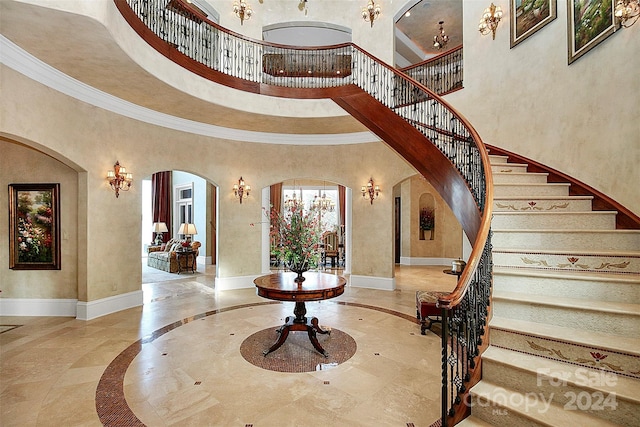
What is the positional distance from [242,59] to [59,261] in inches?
215

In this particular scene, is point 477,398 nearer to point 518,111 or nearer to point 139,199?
point 518,111

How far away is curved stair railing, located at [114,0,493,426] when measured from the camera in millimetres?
2291

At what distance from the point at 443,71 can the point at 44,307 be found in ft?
30.7

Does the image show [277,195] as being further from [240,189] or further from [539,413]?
[539,413]

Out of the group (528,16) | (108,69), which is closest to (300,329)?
(108,69)

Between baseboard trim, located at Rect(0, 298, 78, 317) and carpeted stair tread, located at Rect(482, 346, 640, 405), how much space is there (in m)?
6.24

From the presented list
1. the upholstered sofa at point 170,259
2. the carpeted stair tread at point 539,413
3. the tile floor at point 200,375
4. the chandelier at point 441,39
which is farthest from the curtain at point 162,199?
the carpeted stair tread at point 539,413

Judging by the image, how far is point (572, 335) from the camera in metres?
2.22

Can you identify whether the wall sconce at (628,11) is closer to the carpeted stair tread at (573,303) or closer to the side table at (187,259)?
the carpeted stair tread at (573,303)

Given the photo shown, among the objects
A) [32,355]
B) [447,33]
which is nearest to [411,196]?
[447,33]

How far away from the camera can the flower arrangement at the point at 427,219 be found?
11430mm

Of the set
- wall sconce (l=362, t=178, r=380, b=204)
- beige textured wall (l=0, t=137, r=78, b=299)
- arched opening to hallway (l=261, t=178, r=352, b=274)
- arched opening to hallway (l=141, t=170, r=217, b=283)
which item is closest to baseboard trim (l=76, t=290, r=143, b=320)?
beige textured wall (l=0, t=137, r=78, b=299)

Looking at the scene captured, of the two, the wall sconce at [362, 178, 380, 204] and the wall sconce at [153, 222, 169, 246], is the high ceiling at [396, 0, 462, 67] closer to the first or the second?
the wall sconce at [362, 178, 380, 204]

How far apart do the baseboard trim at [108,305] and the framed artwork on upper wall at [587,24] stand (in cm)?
796
